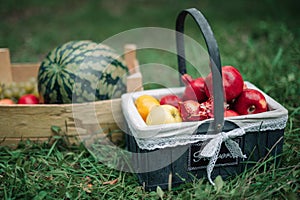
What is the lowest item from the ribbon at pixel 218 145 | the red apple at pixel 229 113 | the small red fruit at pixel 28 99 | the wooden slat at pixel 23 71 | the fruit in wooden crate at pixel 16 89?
the ribbon at pixel 218 145

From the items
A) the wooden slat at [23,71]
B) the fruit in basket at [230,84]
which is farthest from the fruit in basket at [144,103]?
the wooden slat at [23,71]

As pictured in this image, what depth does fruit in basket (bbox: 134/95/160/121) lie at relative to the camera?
7.68ft

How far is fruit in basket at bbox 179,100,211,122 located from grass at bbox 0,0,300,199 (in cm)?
34

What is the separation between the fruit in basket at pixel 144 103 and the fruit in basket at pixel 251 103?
0.51m

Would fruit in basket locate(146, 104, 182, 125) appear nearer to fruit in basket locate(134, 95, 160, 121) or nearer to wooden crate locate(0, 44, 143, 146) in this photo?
fruit in basket locate(134, 95, 160, 121)

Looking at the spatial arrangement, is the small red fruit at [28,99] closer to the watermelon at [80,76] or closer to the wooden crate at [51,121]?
the watermelon at [80,76]

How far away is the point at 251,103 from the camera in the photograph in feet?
7.30

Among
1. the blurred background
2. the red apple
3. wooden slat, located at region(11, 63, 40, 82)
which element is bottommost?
the red apple

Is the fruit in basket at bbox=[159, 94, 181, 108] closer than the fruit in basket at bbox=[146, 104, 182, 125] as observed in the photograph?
No

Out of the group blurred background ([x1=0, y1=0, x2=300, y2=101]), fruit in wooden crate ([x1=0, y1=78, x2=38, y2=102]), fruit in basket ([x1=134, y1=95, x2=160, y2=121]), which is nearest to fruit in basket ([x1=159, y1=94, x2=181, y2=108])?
fruit in basket ([x1=134, y1=95, x2=160, y2=121])

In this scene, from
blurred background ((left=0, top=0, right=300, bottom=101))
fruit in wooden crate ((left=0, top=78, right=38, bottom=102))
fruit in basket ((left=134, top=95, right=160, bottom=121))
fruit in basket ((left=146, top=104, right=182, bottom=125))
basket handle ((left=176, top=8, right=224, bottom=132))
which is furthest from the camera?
blurred background ((left=0, top=0, right=300, bottom=101))

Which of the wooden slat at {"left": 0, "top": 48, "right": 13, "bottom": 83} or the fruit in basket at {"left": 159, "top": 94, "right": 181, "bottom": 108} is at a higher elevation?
the wooden slat at {"left": 0, "top": 48, "right": 13, "bottom": 83}

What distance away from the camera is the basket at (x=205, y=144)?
203cm

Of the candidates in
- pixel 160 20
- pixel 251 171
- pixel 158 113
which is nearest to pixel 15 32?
pixel 160 20
